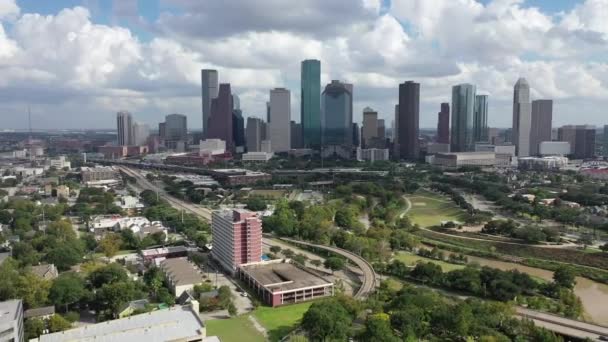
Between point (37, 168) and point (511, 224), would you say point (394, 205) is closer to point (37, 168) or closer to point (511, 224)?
point (511, 224)

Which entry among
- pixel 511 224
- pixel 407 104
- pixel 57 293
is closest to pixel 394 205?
pixel 511 224

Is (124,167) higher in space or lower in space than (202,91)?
lower

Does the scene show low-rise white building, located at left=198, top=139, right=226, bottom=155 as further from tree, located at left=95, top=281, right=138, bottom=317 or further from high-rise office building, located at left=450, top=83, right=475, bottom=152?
tree, located at left=95, top=281, right=138, bottom=317

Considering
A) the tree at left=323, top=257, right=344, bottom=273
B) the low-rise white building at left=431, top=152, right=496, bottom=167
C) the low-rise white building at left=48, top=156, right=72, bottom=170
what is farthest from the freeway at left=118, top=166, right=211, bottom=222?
the low-rise white building at left=431, top=152, right=496, bottom=167

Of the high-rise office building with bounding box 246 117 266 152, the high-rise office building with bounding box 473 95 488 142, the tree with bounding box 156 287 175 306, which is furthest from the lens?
the high-rise office building with bounding box 473 95 488 142

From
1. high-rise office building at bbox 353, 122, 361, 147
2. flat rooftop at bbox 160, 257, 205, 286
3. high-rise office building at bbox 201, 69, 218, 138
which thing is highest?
high-rise office building at bbox 201, 69, 218, 138

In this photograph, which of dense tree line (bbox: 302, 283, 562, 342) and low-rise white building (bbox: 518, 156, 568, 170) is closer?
dense tree line (bbox: 302, 283, 562, 342)

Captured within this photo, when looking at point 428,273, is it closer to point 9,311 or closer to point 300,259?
point 300,259
